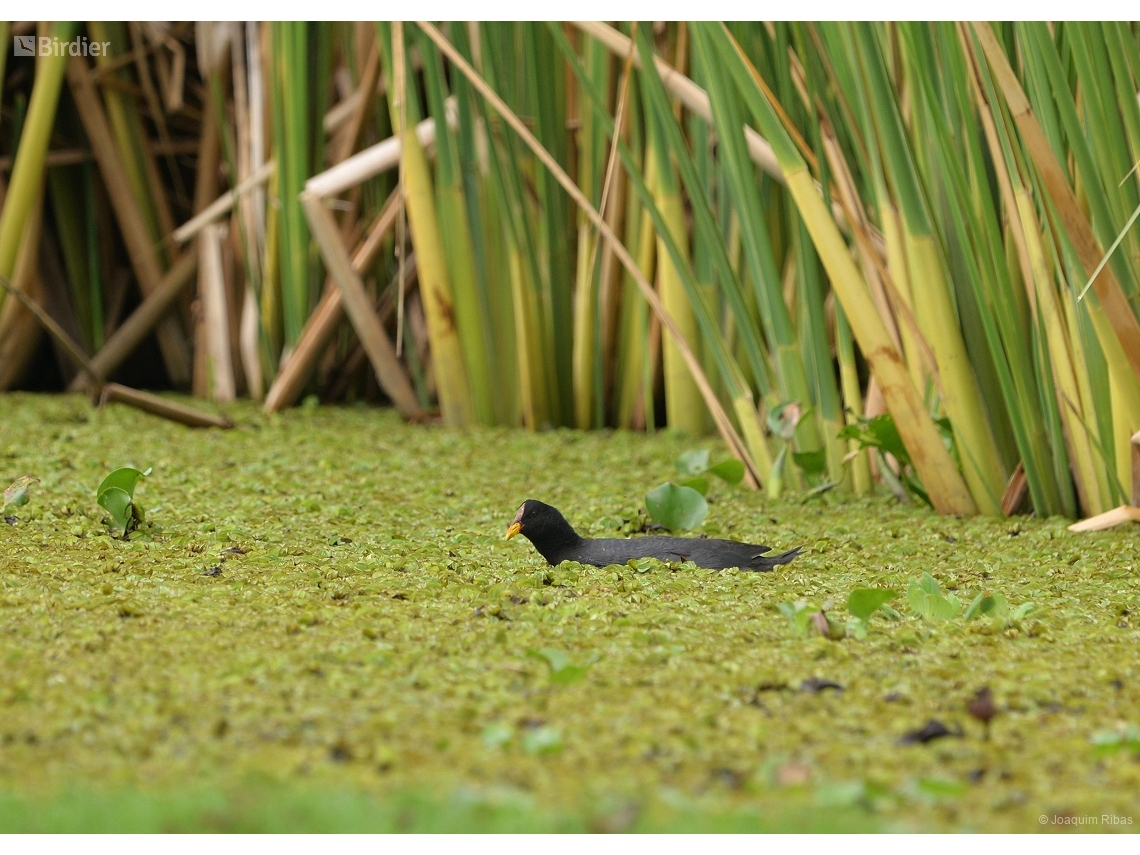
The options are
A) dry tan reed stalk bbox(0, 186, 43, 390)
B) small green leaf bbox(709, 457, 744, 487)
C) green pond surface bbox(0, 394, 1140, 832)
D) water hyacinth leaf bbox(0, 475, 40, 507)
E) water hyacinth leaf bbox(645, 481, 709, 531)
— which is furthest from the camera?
dry tan reed stalk bbox(0, 186, 43, 390)

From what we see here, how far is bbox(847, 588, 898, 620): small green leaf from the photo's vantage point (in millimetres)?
1595

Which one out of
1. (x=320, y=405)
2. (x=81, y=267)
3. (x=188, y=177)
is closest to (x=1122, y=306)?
(x=320, y=405)

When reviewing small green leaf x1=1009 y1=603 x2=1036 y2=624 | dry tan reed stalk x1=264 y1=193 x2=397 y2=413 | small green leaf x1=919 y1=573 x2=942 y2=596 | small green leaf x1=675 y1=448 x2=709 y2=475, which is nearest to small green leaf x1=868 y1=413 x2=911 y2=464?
small green leaf x1=675 y1=448 x2=709 y2=475

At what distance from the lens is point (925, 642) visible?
156 cm

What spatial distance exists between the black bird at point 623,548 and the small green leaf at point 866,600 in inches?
16.8

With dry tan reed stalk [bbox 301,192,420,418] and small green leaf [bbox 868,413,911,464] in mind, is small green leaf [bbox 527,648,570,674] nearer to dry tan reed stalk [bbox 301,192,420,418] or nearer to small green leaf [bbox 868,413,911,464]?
small green leaf [bbox 868,413,911,464]

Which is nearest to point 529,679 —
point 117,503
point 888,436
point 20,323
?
point 117,503

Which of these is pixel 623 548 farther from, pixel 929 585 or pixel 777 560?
pixel 929 585

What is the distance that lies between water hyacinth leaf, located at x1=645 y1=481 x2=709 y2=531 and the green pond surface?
7 centimetres

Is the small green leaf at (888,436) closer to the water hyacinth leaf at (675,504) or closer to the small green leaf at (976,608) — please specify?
the water hyacinth leaf at (675,504)

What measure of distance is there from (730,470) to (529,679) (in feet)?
4.70

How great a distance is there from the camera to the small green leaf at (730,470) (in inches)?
106

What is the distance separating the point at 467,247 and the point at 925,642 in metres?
2.41

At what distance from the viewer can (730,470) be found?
2.72 m
